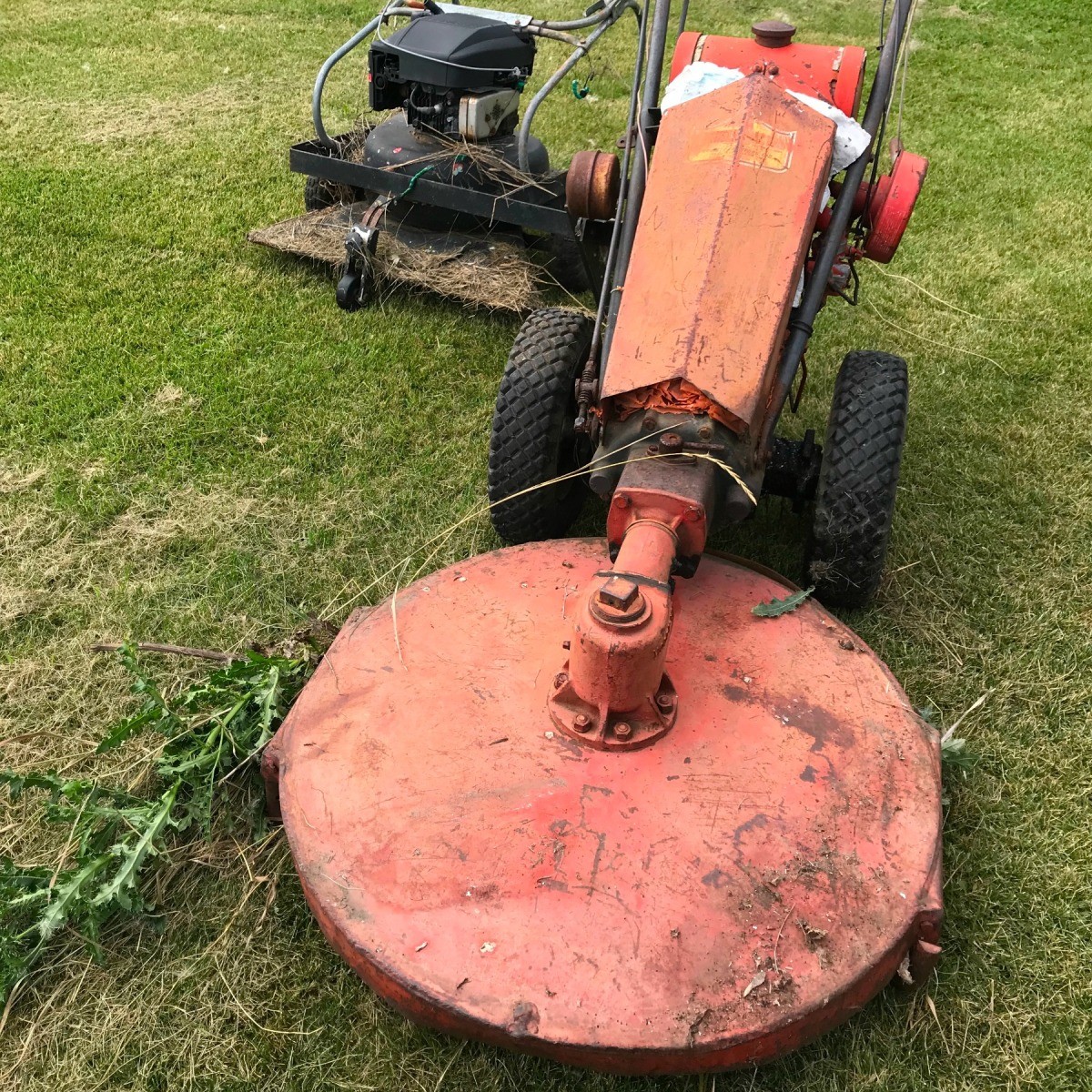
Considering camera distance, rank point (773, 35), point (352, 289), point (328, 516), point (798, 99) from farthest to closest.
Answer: point (352, 289), point (328, 516), point (773, 35), point (798, 99)

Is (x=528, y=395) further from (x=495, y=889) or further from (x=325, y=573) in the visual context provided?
(x=495, y=889)

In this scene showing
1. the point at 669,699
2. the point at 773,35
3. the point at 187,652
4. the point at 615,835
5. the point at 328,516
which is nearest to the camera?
the point at 615,835

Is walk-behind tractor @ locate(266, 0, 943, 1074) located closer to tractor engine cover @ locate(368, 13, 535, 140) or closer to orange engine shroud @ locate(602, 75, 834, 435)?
orange engine shroud @ locate(602, 75, 834, 435)

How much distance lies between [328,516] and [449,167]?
6.37 feet

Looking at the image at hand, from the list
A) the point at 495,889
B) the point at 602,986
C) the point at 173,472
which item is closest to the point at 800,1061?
the point at 602,986

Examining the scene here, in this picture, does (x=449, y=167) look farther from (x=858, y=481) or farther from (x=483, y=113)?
(x=858, y=481)

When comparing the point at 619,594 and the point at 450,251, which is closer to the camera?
the point at 619,594

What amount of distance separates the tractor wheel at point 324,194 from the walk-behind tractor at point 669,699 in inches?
99.5

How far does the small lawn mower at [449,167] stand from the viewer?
412 cm

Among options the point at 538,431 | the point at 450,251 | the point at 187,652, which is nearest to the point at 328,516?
the point at 187,652

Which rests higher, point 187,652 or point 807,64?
point 807,64

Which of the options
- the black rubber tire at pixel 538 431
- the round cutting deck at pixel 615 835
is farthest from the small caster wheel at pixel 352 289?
the round cutting deck at pixel 615 835

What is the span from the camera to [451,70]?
414 centimetres

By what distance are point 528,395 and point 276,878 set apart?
1.37 meters
